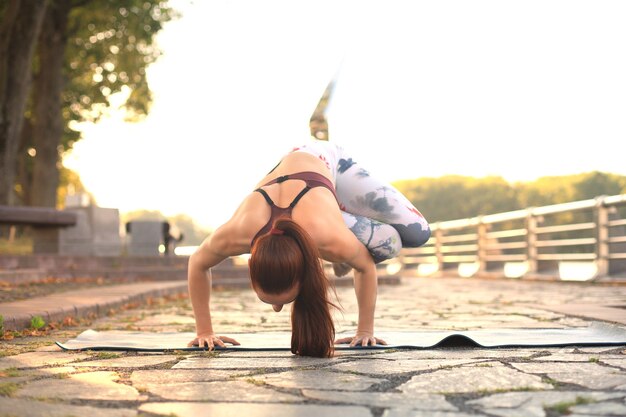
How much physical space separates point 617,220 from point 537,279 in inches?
84.5

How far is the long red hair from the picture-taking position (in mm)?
3520

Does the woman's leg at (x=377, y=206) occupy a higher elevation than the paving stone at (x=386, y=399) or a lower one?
higher

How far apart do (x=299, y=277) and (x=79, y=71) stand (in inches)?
844

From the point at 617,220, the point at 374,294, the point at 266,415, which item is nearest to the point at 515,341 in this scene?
the point at 374,294

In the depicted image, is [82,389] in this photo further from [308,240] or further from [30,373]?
[308,240]

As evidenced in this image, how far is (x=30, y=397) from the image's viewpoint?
2.65 meters

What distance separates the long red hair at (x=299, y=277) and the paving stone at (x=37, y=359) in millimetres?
944

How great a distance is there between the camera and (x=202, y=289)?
13.9 feet

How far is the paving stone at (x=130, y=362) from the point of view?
3510 millimetres

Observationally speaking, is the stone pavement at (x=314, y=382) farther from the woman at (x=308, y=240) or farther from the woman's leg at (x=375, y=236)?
the woman's leg at (x=375, y=236)

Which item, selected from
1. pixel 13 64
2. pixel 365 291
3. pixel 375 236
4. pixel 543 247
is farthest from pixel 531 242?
pixel 365 291

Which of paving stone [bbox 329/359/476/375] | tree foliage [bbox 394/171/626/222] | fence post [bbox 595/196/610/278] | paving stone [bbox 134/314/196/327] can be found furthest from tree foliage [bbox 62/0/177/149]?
tree foliage [bbox 394/171/626/222]

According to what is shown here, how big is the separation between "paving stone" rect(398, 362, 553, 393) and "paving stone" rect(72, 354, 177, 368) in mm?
1235

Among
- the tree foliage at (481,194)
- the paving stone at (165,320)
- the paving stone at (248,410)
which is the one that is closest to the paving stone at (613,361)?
the paving stone at (248,410)
